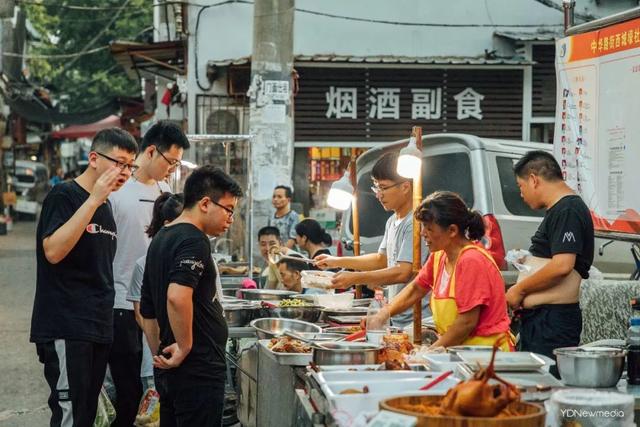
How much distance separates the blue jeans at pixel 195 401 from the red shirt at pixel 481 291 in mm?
1385

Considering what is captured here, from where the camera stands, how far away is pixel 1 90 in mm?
30859

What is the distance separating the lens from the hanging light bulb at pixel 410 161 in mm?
6027

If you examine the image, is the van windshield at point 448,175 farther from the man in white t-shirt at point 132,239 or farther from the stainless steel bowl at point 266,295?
the man in white t-shirt at point 132,239

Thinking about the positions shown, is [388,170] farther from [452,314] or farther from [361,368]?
[361,368]

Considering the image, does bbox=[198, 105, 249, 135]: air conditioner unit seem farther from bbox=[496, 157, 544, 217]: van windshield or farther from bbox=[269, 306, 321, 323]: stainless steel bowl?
bbox=[269, 306, 321, 323]: stainless steel bowl

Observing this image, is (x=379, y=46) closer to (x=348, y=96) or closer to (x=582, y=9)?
(x=348, y=96)

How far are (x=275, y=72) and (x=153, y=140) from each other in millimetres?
5250

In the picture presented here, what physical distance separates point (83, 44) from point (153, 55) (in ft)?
75.7

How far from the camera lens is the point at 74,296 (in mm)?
5758

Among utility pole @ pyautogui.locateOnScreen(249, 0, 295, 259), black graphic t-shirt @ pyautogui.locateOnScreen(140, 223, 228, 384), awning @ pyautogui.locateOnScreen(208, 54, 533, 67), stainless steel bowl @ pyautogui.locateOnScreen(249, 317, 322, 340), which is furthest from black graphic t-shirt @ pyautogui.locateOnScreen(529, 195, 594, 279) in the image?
awning @ pyautogui.locateOnScreen(208, 54, 533, 67)

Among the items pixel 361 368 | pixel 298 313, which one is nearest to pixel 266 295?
pixel 298 313

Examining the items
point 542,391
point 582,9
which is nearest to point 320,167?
point 582,9

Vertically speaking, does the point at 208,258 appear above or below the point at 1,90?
below

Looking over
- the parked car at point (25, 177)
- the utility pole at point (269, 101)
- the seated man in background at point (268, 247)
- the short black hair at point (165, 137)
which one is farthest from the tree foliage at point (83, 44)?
the short black hair at point (165, 137)
